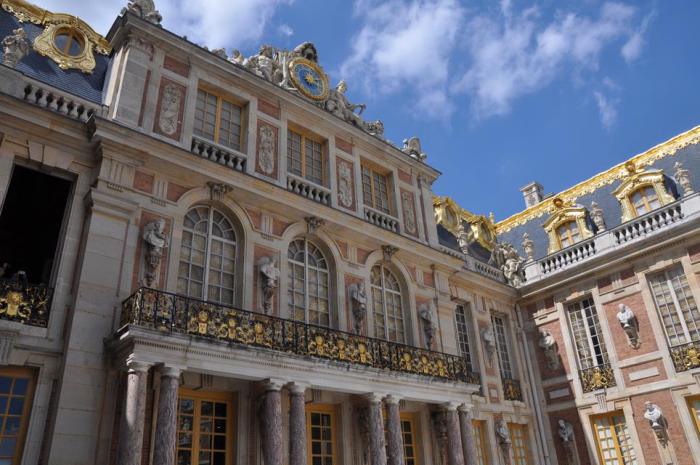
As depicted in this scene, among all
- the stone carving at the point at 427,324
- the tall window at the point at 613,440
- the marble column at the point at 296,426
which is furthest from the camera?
the tall window at the point at 613,440

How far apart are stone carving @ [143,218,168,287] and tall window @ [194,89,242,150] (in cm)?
313

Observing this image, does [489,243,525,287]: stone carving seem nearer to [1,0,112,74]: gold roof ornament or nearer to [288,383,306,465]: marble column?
[288,383,306,465]: marble column

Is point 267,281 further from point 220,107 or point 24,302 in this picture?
point 220,107

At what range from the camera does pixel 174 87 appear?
1270 centimetres

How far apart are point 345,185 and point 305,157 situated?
1.30 m

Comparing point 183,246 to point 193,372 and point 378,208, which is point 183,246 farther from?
point 378,208

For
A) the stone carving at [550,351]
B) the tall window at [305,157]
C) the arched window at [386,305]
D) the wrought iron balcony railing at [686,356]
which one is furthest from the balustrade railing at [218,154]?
the wrought iron balcony railing at [686,356]

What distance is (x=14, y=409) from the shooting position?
843cm

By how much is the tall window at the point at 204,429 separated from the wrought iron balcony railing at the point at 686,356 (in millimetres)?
11643

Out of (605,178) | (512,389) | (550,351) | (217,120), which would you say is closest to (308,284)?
(217,120)

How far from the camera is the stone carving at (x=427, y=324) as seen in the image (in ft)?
48.5

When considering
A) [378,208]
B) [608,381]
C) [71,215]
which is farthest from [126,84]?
[608,381]

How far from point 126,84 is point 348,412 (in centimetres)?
822

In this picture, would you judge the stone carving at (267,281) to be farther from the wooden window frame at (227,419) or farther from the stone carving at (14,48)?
the stone carving at (14,48)
